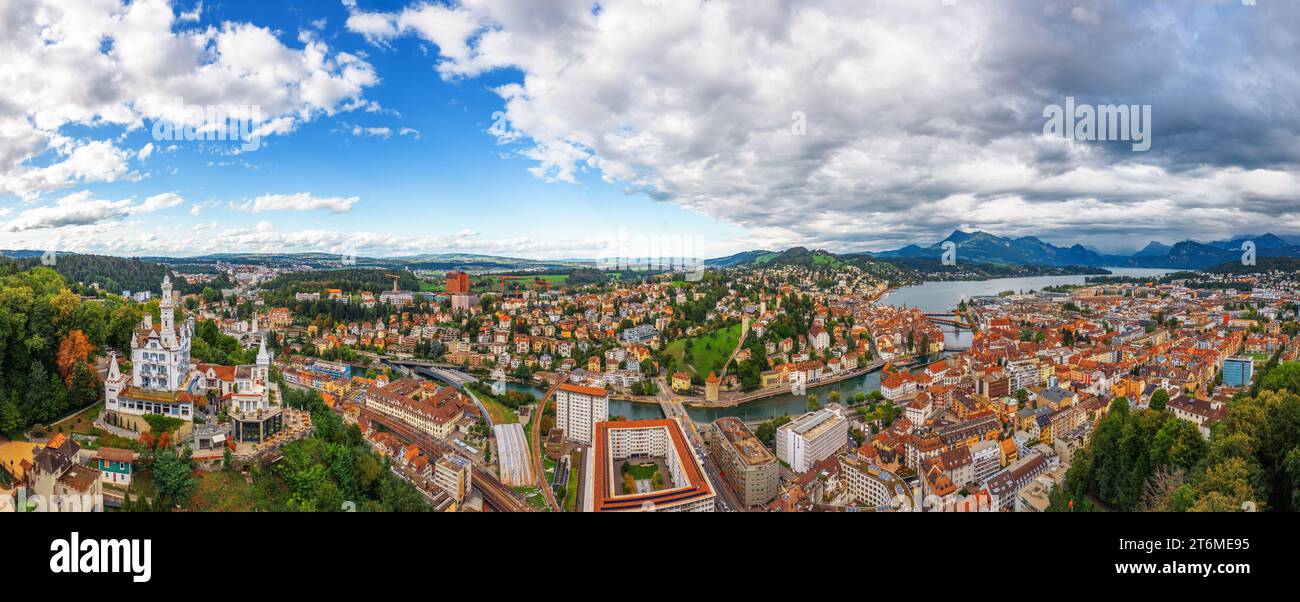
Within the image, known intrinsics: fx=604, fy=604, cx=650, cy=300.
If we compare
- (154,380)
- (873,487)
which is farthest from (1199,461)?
(154,380)

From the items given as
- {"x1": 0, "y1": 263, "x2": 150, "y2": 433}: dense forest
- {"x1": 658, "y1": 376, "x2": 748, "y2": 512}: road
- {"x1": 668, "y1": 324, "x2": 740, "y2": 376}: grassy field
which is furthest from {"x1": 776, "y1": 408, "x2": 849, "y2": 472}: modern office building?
{"x1": 0, "y1": 263, "x2": 150, "y2": 433}: dense forest

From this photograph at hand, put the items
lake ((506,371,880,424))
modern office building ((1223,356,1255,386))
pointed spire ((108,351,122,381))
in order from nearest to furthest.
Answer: pointed spire ((108,351,122,381)) < modern office building ((1223,356,1255,386)) < lake ((506,371,880,424))

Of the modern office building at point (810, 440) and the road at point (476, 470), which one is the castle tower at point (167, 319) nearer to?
the road at point (476, 470)

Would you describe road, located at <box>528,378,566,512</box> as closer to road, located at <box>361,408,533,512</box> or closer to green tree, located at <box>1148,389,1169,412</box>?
road, located at <box>361,408,533,512</box>

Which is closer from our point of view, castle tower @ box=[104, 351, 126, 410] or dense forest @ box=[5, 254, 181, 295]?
castle tower @ box=[104, 351, 126, 410]

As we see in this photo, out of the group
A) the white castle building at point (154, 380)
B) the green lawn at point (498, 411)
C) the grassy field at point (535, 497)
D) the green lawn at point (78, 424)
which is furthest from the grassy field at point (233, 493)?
the green lawn at point (498, 411)

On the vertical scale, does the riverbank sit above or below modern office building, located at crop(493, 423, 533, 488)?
below

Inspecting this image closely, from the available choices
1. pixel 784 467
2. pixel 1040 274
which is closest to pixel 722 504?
pixel 784 467
